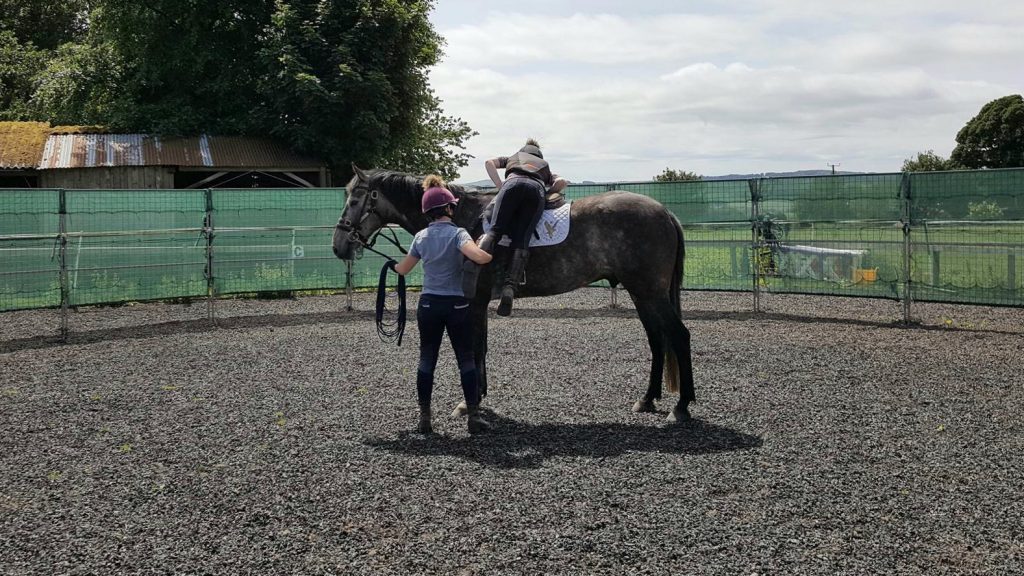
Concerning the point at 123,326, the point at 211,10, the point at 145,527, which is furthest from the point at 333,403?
the point at 211,10

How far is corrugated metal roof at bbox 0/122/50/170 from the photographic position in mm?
28344

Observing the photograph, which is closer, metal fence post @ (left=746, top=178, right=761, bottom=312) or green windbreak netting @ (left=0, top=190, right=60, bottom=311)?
green windbreak netting @ (left=0, top=190, right=60, bottom=311)

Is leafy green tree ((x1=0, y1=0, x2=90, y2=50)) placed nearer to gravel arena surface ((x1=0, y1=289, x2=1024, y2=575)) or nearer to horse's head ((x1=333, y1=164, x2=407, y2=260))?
gravel arena surface ((x1=0, y1=289, x2=1024, y2=575))

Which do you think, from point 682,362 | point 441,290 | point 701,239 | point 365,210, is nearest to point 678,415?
point 682,362

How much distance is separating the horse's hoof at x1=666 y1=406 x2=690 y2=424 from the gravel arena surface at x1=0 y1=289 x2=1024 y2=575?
137 mm

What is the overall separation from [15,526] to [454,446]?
115 inches

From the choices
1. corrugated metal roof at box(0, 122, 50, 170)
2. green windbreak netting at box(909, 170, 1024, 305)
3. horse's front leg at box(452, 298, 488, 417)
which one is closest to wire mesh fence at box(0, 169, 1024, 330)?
green windbreak netting at box(909, 170, 1024, 305)

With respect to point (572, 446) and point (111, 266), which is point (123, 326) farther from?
point (572, 446)

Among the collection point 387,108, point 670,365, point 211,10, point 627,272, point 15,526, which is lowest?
point 15,526

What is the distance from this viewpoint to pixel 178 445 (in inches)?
265

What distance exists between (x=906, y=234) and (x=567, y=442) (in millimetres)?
9160


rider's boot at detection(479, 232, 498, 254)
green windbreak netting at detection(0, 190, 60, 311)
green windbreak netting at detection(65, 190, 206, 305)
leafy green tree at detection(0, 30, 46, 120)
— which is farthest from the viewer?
leafy green tree at detection(0, 30, 46, 120)

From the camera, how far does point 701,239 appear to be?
16594mm

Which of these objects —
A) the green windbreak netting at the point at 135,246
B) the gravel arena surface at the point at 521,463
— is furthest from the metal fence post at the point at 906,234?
the green windbreak netting at the point at 135,246
